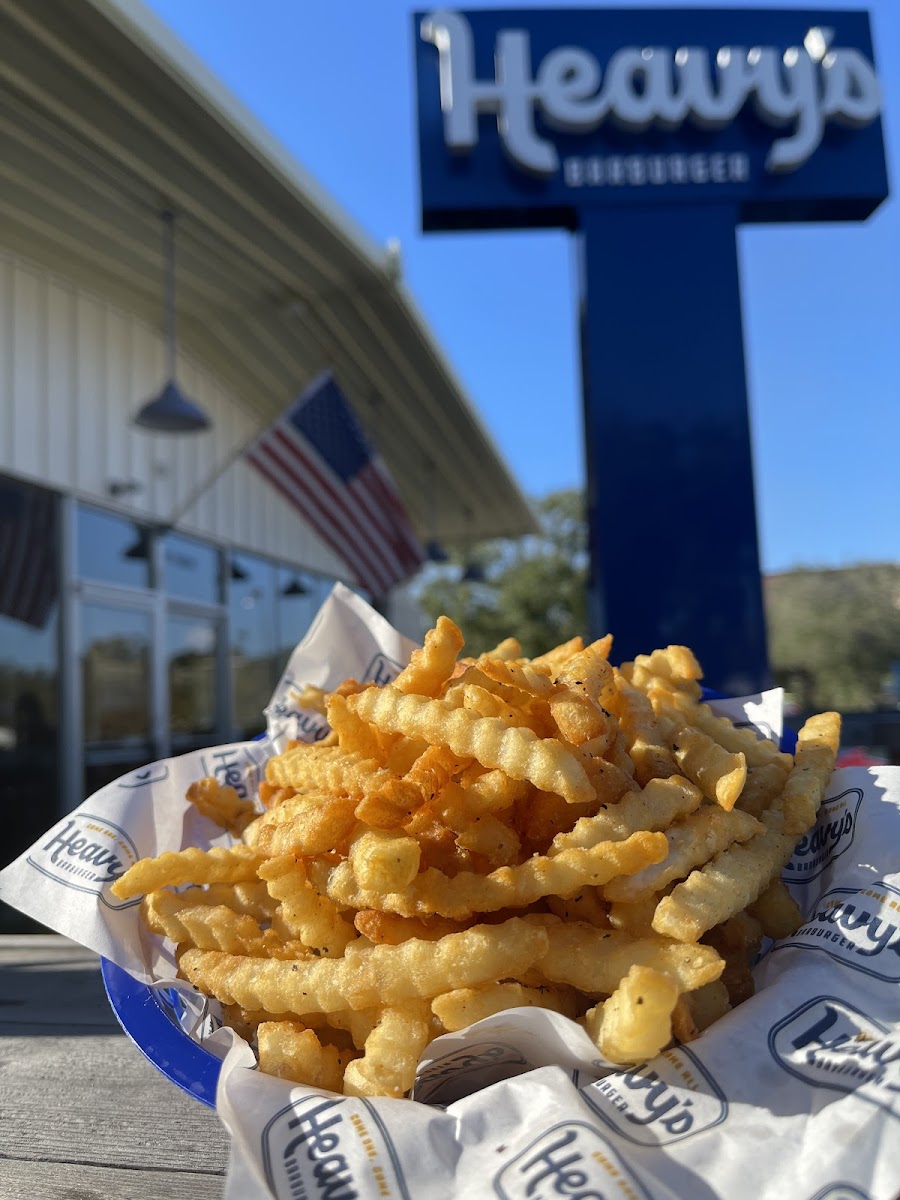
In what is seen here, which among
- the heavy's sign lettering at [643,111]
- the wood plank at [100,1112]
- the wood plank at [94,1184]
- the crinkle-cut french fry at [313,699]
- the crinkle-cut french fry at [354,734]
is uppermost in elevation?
the heavy's sign lettering at [643,111]

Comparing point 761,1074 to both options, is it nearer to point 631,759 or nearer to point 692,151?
point 631,759

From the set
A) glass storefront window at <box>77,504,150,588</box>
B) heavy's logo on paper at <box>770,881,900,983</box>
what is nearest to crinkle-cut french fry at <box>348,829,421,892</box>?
heavy's logo on paper at <box>770,881,900,983</box>

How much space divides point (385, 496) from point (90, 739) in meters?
3.32

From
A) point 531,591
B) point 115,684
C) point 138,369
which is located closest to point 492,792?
point 115,684

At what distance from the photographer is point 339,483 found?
7246mm

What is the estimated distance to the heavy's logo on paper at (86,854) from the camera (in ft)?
3.77

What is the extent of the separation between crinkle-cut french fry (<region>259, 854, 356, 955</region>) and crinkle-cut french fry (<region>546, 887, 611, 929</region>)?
0.24 meters

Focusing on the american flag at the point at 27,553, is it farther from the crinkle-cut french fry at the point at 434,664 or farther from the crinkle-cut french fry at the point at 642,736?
the crinkle-cut french fry at the point at 642,736

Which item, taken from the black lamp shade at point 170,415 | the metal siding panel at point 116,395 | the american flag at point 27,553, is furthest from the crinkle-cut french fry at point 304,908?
the metal siding panel at point 116,395

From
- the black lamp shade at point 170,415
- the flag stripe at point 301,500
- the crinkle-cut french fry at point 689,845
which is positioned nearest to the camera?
the crinkle-cut french fry at point 689,845

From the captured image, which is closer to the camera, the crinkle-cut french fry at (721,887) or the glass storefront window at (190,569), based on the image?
the crinkle-cut french fry at (721,887)

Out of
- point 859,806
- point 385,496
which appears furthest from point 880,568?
point 859,806

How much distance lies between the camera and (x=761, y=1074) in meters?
0.78

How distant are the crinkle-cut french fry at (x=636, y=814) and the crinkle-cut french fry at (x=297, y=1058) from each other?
0.31 metres
